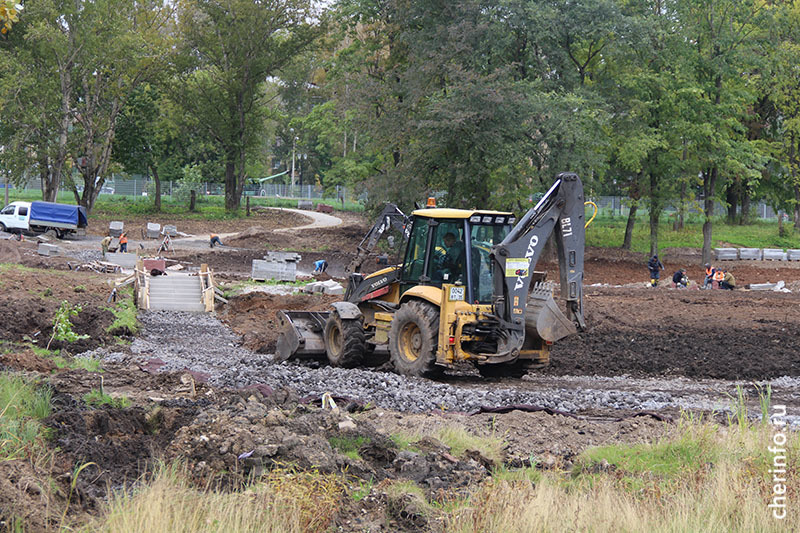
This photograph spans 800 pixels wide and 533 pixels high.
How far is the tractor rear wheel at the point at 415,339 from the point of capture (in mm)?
13547

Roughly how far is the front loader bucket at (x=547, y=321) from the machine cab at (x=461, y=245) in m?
0.72

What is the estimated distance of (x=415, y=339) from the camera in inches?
560

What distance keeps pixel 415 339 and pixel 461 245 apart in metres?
1.76

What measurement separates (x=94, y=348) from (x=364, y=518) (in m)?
11.0

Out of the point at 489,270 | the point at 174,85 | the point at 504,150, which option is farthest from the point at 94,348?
the point at 174,85

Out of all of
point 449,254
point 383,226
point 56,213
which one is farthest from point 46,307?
point 56,213

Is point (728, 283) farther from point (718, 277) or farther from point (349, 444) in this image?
point (349, 444)

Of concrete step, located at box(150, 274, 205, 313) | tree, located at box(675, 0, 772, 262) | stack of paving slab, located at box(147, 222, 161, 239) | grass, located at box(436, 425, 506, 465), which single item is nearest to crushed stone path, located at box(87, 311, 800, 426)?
grass, located at box(436, 425, 506, 465)

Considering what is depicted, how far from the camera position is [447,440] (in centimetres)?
911

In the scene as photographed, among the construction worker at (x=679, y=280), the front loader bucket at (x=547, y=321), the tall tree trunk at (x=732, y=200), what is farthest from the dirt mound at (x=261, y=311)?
the tall tree trunk at (x=732, y=200)

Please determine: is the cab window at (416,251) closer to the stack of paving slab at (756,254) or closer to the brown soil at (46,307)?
the brown soil at (46,307)

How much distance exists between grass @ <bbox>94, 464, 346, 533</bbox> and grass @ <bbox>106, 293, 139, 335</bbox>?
1171cm

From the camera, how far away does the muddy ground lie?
7176 millimetres

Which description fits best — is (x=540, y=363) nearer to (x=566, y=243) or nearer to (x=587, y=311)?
(x=566, y=243)
